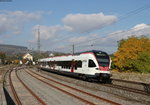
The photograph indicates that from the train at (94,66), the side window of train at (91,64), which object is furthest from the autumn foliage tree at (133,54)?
the side window of train at (91,64)

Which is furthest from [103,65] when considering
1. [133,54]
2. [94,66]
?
[133,54]

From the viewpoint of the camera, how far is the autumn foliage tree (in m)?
44.6

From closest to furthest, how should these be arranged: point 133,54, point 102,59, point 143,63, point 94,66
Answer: point 94,66, point 102,59, point 143,63, point 133,54

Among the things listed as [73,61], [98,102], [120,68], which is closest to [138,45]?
[120,68]

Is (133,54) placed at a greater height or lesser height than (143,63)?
greater

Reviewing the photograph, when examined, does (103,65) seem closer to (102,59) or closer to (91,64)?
(102,59)

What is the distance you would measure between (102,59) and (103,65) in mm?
642

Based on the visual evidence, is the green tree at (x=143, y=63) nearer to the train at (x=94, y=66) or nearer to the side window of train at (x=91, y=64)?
the train at (x=94, y=66)

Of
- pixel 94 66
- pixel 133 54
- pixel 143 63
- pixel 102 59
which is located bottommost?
pixel 94 66

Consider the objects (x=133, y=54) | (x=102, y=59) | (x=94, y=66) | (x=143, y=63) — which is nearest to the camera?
(x=94, y=66)

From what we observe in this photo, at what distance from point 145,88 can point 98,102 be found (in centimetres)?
656

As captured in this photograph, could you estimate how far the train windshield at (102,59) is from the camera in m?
21.7

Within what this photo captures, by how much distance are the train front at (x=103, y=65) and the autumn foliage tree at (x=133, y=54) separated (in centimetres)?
2347

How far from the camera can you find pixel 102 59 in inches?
865
